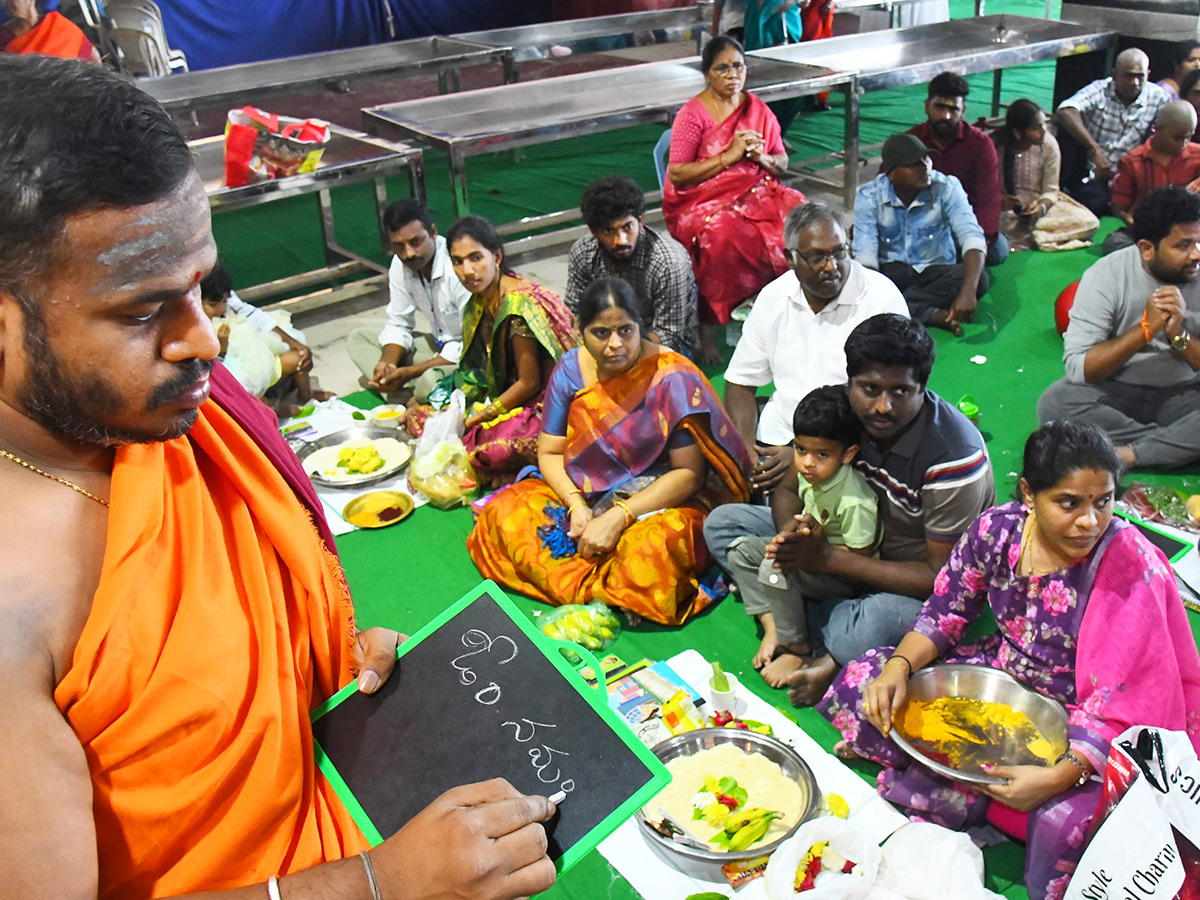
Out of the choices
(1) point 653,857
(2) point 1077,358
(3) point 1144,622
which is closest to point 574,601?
(1) point 653,857

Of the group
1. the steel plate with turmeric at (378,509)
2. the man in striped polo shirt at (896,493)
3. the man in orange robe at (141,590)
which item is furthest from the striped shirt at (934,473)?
the steel plate with turmeric at (378,509)

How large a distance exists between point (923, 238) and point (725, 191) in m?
1.04

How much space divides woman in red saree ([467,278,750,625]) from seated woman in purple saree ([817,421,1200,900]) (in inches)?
36.6

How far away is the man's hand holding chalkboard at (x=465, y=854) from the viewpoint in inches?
41.3

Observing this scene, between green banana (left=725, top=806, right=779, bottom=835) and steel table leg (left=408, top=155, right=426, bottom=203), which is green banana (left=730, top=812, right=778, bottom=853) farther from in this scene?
steel table leg (left=408, top=155, right=426, bottom=203)

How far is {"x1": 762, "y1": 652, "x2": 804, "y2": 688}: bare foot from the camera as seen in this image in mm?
2811

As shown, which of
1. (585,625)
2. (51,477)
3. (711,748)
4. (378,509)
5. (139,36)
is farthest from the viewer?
(139,36)

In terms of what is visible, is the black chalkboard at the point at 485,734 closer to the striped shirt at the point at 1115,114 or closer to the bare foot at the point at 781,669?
the bare foot at the point at 781,669

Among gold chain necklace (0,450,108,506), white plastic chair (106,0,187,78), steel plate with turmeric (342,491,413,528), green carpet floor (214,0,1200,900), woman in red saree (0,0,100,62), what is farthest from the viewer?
white plastic chair (106,0,187,78)

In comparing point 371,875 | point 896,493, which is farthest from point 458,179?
point 371,875

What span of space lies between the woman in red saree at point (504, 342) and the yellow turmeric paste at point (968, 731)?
1.96m

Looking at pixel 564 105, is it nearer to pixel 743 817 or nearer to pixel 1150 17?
pixel 1150 17

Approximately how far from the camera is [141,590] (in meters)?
1.04

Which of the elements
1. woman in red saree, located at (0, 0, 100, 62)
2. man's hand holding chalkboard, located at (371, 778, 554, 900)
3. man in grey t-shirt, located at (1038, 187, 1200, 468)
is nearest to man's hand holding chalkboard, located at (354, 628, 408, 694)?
man's hand holding chalkboard, located at (371, 778, 554, 900)
